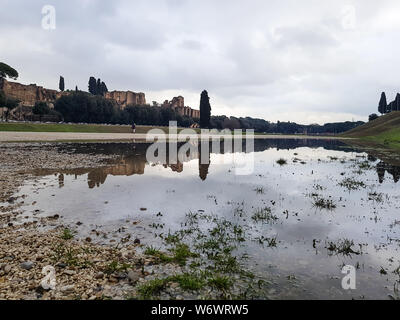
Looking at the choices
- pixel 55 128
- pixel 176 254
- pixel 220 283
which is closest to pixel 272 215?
pixel 176 254

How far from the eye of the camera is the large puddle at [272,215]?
23.3 ft

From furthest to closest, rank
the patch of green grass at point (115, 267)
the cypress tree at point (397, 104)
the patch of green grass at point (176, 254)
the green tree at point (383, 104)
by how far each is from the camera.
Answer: the green tree at point (383, 104)
the cypress tree at point (397, 104)
the patch of green grass at point (176, 254)
the patch of green grass at point (115, 267)

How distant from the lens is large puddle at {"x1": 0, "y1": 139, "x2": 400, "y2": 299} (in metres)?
7.09

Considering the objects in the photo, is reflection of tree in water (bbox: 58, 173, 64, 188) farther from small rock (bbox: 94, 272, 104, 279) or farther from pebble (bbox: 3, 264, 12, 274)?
small rock (bbox: 94, 272, 104, 279)

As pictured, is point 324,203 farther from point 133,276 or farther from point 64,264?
point 64,264

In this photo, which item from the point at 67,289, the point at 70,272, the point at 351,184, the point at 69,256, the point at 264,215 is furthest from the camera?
the point at 351,184

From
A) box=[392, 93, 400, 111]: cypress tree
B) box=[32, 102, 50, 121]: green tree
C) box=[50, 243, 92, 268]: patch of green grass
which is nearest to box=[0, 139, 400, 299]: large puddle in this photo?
box=[50, 243, 92, 268]: patch of green grass

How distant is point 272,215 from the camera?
39.9 ft

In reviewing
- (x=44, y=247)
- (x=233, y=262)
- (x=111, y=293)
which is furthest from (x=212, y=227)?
(x=44, y=247)

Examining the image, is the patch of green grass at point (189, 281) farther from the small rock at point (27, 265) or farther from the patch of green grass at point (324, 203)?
the patch of green grass at point (324, 203)

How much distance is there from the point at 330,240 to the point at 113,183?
589 inches

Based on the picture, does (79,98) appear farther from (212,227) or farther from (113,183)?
(212,227)

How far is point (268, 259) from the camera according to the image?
25.9 ft

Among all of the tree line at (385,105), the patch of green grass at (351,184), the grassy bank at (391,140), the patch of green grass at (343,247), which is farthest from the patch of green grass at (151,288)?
the tree line at (385,105)
